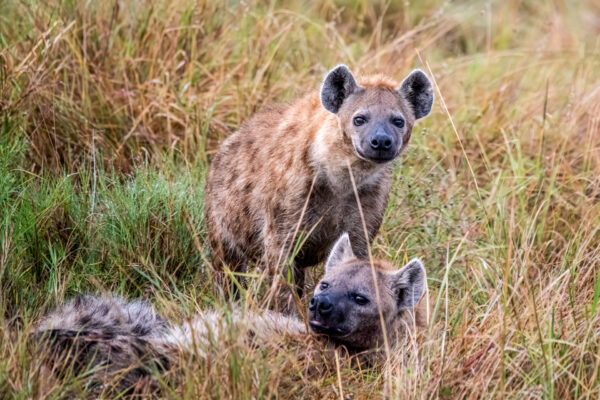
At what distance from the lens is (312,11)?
796 cm

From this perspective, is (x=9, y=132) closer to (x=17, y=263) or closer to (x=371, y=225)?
(x=17, y=263)

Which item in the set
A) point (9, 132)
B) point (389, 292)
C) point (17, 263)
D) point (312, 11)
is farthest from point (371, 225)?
point (312, 11)

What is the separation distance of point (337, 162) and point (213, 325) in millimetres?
1137

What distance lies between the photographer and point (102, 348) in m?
3.38

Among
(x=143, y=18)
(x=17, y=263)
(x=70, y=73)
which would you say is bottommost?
(x=17, y=263)

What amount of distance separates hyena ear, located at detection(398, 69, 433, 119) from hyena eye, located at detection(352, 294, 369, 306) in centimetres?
120

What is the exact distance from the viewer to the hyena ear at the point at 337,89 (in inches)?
181

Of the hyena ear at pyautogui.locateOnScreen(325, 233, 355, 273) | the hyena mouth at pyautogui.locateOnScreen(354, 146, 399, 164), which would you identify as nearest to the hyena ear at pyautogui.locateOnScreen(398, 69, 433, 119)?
the hyena mouth at pyautogui.locateOnScreen(354, 146, 399, 164)

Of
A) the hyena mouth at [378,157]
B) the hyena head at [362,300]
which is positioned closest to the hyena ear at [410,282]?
the hyena head at [362,300]

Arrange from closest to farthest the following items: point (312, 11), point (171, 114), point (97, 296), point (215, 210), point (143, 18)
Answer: point (97, 296), point (215, 210), point (171, 114), point (143, 18), point (312, 11)

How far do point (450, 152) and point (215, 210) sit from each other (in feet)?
5.68

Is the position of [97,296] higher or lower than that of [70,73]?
lower

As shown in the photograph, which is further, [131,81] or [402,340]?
[131,81]

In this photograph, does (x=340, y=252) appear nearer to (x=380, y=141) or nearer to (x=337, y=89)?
(x=380, y=141)
